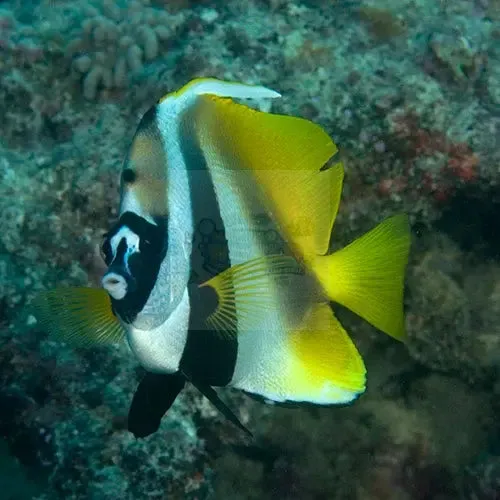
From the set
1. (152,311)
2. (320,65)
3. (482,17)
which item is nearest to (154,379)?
(152,311)

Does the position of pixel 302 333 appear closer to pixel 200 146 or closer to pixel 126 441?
pixel 200 146

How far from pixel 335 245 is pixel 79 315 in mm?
1083

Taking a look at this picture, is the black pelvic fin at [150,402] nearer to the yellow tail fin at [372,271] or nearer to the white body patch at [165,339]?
the white body patch at [165,339]

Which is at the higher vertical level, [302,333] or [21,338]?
[302,333]

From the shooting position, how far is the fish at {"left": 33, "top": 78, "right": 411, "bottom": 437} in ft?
Answer: 3.71

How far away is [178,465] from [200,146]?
4.46 feet

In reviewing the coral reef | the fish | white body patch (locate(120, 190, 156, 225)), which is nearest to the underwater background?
the coral reef

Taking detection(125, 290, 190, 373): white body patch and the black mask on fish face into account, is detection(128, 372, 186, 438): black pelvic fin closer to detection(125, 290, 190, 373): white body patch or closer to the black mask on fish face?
detection(125, 290, 190, 373): white body patch

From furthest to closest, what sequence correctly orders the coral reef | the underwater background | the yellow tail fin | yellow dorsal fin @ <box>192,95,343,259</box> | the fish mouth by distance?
the coral reef → the underwater background → the yellow tail fin → yellow dorsal fin @ <box>192,95,343,259</box> → the fish mouth

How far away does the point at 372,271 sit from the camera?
4.45 ft

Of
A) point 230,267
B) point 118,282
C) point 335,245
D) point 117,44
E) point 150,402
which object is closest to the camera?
point 118,282

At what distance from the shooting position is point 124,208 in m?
1.14

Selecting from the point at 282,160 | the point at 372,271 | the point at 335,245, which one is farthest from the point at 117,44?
the point at 372,271

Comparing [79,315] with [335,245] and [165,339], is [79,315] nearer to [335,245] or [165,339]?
[165,339]
